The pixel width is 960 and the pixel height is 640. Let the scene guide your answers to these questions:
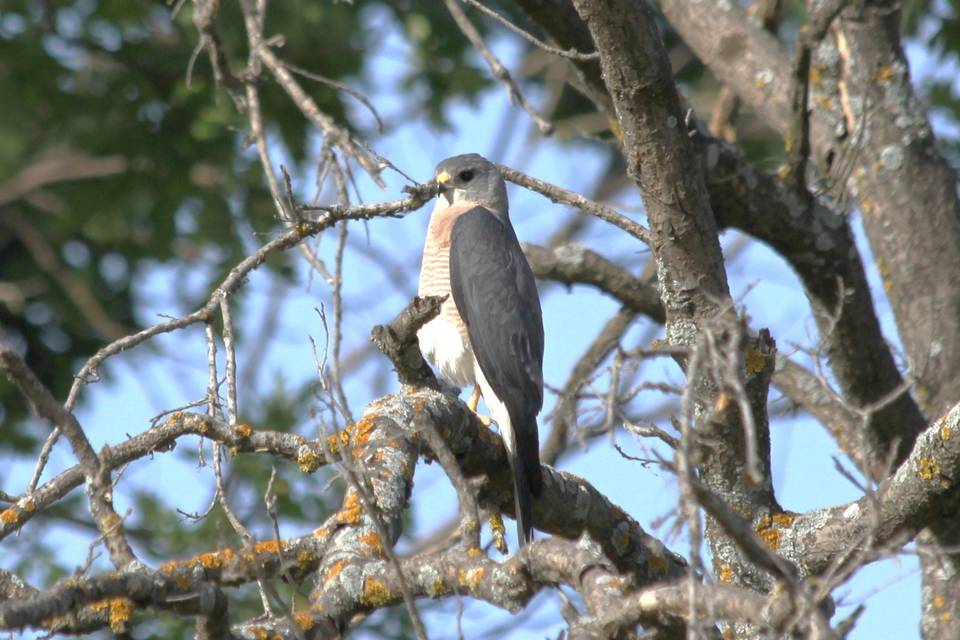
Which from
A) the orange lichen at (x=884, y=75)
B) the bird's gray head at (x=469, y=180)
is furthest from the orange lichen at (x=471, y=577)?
the orange lichen at (x=884, y=75)

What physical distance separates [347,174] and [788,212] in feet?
5.73

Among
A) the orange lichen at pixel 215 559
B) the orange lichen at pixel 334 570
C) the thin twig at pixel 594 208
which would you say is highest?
the thin twig at pixel 594 208

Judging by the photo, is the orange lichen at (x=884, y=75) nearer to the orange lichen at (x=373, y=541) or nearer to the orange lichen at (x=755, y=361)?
the orange lichen at (x=755, y=361)

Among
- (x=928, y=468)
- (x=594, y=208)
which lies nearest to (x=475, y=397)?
(x=594, y=208)

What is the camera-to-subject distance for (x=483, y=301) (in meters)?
5.37

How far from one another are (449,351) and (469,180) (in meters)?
1.04

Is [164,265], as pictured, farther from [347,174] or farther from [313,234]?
[313,234]

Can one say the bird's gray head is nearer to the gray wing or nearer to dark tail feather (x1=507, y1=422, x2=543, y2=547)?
the gray wing

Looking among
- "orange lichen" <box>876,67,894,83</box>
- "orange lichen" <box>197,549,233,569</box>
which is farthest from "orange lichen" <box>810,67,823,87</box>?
"orange lichen" <box>197,549,233,569</box>

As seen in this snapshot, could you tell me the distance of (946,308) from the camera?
5543 mm

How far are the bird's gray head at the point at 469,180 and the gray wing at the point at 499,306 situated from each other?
0.42m

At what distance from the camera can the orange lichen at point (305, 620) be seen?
2.63 metres

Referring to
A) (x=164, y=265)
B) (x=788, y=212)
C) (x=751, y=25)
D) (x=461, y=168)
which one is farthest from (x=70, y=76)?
(x=788, y=212)

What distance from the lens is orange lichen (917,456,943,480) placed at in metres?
3.51
